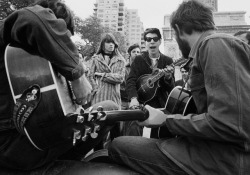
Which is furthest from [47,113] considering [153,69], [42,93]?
[153,69]

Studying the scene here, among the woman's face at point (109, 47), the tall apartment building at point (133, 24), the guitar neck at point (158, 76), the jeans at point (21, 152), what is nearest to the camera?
the jeans at point (21, 152)

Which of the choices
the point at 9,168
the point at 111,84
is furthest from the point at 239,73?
the point at 111,84

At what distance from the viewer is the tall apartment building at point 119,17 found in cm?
12119

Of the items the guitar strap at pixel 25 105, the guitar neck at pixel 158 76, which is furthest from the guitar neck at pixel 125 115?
the guitar neck at pixel 158 76

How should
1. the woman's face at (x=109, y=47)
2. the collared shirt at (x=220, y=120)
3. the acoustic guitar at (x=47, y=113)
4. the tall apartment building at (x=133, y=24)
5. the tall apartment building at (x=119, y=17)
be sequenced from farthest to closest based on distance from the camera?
the tall apartment building at (x=133, y=24) → the tall apartment building at (x=119, y=17) → the woman's face at (x=109, y=47) → the acoustic guitar at (x=47, y=113) → the collared shirt at (x=220, y=120)

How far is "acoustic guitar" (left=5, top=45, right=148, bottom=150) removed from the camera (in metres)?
1.53

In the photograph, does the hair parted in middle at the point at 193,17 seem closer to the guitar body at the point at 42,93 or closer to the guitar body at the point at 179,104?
the guitar body at the point at 179,104

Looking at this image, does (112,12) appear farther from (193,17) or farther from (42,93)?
(42,93)

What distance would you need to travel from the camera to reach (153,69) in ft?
13.4

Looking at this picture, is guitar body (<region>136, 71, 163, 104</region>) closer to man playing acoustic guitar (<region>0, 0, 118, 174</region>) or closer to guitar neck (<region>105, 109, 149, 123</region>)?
guitar neck (<region>105, 109, 149, 123</region>)

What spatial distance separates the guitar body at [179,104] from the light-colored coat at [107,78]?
312cm

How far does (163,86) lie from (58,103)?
259cm

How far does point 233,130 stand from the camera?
4.60 ft

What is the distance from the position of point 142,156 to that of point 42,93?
2.45ft
